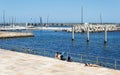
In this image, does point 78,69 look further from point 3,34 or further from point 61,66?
point 3,34

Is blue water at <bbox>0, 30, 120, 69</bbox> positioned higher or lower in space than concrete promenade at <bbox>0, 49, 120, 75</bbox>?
lower

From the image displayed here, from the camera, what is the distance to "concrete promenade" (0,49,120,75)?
33.1 meters

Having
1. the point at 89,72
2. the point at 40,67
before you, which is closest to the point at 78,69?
the point at 89,72

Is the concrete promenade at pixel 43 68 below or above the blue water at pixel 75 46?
above

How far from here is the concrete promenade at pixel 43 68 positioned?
33125 mm

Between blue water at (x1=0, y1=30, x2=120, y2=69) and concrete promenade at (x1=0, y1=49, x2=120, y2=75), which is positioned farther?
blue water at (x1=0, y1=30, x2=120, y2=69)

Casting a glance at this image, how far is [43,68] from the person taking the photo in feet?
118

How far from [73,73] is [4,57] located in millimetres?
15462

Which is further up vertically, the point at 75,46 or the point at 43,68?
the point at 43,68

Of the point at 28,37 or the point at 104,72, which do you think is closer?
the point at 104,72

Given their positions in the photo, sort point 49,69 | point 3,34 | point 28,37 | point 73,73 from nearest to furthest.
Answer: point 73,73, point 49,69, point 3,34, point 28,37

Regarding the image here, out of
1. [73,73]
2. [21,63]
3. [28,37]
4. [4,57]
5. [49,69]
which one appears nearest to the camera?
[73,73]

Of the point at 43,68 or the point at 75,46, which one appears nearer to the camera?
the point at 43,68

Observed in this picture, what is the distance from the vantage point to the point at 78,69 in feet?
114
